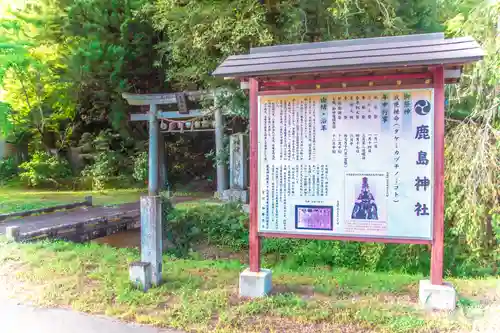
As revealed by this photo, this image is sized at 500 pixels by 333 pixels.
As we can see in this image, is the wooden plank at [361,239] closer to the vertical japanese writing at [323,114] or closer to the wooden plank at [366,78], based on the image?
the vertical japanese writing at [323,114]

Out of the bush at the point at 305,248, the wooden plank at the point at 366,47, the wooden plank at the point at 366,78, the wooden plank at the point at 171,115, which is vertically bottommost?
the bush at the point at 305,248

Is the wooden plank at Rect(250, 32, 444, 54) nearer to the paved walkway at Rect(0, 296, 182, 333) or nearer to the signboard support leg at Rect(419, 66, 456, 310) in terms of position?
the signboard support leg at Rect(419, 66, 456, 310)

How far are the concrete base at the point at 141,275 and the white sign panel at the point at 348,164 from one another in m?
1.61

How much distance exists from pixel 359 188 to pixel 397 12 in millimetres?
8524

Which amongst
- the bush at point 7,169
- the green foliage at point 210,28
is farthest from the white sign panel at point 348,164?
the bush at point 7,169

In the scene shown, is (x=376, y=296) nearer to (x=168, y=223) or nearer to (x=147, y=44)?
(x=168, y=223)

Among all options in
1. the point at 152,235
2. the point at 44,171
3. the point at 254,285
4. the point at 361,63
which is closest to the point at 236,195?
the point at 152,235

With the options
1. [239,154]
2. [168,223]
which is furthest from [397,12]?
[168,223]

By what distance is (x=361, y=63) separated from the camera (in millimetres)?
4531

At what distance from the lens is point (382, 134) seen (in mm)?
4902

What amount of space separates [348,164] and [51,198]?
1605 cm

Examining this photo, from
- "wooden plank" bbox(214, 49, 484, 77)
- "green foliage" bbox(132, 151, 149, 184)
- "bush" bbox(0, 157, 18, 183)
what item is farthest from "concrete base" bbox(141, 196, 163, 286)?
"bush" bbox(0, 157, 18, 183)

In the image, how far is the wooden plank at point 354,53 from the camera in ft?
14.6

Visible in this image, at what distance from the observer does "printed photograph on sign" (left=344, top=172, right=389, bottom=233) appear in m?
4.88
